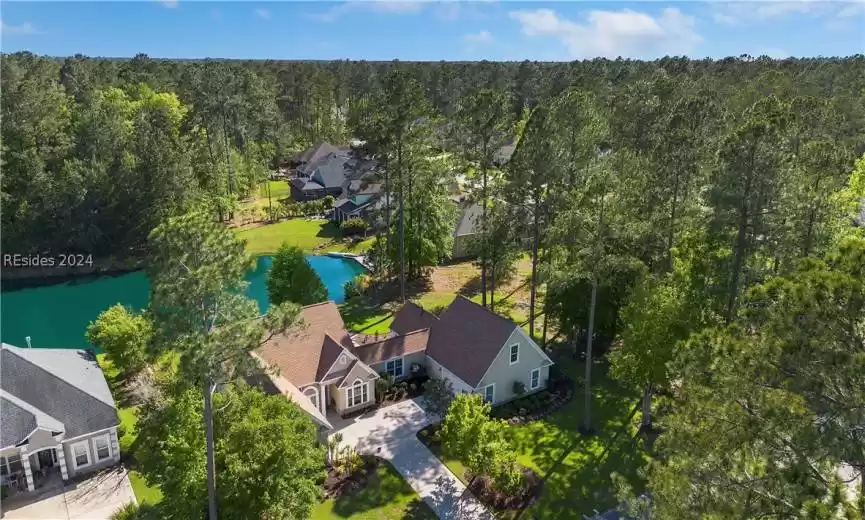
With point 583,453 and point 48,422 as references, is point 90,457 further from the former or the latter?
point 583,453

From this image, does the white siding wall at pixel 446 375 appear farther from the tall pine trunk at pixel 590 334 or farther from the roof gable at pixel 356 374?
the tall pine trunk at pixel 590 334

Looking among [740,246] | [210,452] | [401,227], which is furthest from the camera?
[401,227]

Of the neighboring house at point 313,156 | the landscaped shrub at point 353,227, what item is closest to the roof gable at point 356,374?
the landscaped shrub at point 353,227

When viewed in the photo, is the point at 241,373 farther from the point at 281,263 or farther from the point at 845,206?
the point at 845,206

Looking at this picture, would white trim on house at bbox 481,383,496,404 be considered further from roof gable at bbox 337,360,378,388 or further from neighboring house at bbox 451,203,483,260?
neighboring house at bbox 451,203,483,260

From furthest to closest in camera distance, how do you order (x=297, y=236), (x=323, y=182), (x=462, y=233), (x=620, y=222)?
(x=323, y=182), (x=297, y=236), (x=462, y=233), (x=620, y=222)

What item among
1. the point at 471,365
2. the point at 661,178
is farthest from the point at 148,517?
the point at 661,178

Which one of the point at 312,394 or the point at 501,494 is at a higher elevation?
the point at 312,394

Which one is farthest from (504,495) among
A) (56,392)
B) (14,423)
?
(14,423)
